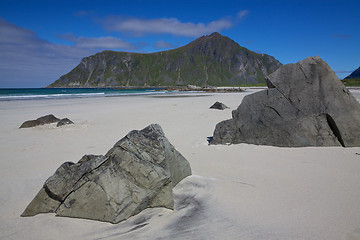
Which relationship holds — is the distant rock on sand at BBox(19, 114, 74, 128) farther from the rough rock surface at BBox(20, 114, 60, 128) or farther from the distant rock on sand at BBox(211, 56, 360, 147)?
the distant rock on sand at BBox(211, 56, 360, 147)

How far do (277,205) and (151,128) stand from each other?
259cm

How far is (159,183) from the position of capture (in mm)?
3787

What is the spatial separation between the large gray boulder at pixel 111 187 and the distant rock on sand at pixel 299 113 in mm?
4111

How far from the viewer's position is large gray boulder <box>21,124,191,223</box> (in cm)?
344

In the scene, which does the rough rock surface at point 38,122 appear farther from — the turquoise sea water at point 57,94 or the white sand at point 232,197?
the turquoise sea water at point 57,94

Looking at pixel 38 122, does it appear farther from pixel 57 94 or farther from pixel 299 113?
pixel 57 94

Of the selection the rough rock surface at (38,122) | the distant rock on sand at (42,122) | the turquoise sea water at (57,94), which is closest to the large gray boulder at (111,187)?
the distant rock on sand at (42,122)

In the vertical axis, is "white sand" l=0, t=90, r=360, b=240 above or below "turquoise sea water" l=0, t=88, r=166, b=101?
below

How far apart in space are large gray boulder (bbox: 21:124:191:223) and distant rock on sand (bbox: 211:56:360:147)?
411 centimetres

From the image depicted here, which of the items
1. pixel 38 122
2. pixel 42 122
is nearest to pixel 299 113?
pixel 42 122

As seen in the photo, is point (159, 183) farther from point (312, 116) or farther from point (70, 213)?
point (312, 116)

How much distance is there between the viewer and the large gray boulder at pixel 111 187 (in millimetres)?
3436

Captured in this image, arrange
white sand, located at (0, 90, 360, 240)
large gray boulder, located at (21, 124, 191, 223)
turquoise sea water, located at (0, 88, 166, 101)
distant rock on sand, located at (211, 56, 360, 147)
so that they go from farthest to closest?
turquoise sea water, located at (0, 88, 166, 101) < distant rock on sand, located at (211, 56, 360, 147) < large gray boulder, located at (21, 124, 191, 223) < white sand, located at (0, 90, 360, 240)

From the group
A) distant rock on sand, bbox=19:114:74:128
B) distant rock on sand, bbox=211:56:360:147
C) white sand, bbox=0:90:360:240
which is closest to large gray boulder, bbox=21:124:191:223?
white sand, bbox=0:90:360:240
